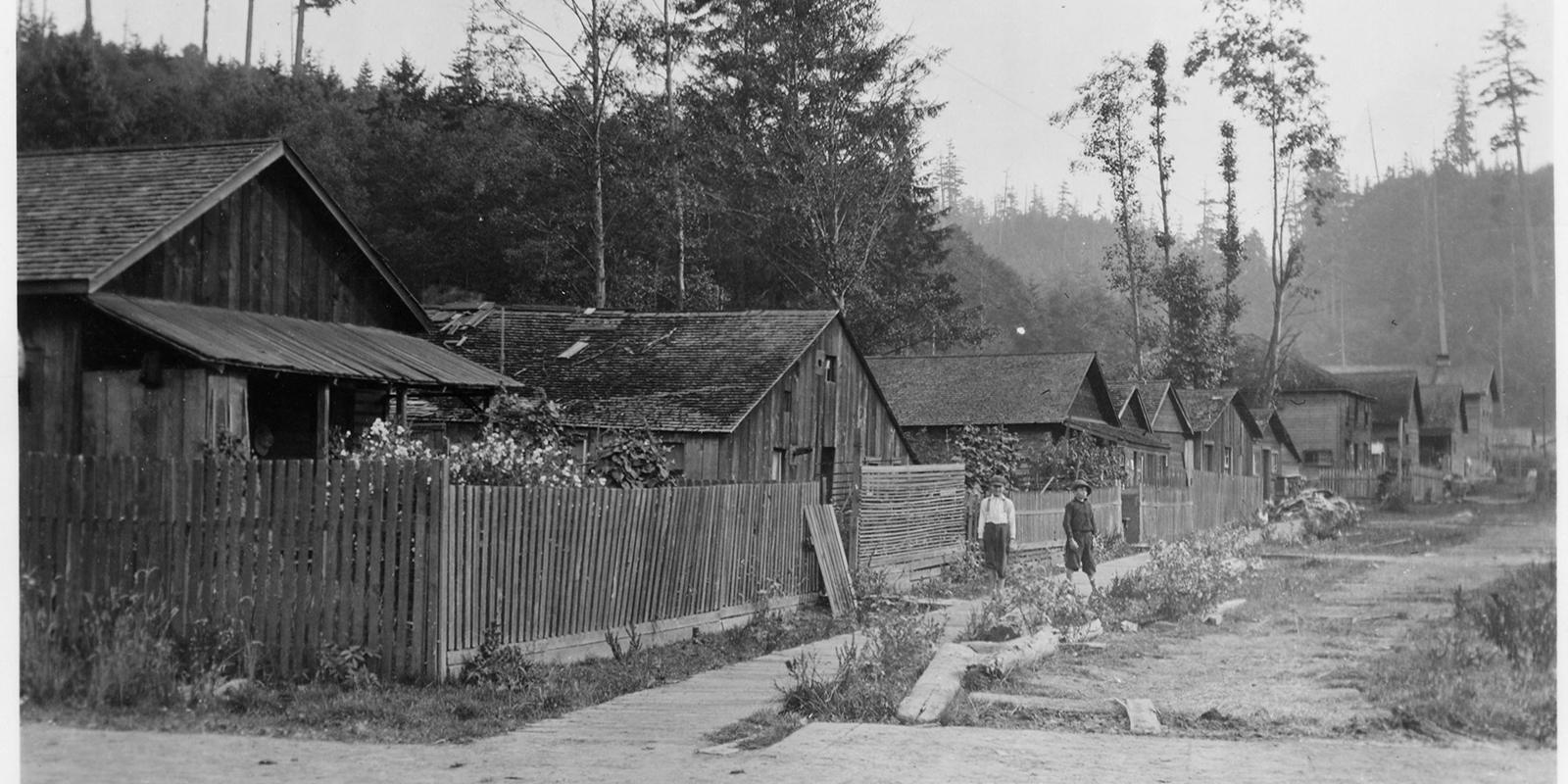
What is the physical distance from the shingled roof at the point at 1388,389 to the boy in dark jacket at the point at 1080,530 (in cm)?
410

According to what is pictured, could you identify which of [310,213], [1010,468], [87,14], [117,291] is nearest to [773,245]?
[1010,468]

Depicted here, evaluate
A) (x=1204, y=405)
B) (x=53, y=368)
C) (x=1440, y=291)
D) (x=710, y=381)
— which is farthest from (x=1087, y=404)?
(x=53, y=368)

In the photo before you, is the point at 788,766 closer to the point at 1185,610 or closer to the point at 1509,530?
the point at 1509,530

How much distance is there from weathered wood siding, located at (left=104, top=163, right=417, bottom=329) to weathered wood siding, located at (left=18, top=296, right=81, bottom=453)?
85 cm

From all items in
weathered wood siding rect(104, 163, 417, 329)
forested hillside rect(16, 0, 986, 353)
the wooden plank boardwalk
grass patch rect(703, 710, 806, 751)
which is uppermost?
forested hillside rect(16, 0, 986, 353)

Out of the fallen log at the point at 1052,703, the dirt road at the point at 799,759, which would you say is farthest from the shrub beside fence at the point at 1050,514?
the dirt road at the point at 799,759

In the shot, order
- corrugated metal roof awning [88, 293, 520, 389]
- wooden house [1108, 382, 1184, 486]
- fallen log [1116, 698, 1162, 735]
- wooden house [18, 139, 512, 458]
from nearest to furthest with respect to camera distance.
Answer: fallen log [1116, 698, 1162, 735] → wooden house [18, 139, 512, 458] → corrugated metal roof awning [88, 293, 520, 389] → wooden house [1108, 382, 1184, 486]

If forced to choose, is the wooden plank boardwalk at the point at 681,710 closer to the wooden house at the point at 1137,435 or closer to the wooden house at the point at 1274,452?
the wooden house at the point at 1137,435

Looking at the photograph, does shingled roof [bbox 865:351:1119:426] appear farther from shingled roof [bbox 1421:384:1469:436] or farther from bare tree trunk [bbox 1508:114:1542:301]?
bare tree trunk [bbox 1508:114:1542:301]

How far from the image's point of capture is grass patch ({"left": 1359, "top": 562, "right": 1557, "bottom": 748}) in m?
8.61

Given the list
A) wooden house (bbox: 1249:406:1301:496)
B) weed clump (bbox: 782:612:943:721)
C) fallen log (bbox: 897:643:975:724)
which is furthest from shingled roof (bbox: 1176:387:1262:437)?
weed clump (bbox: 782:612:943:721)

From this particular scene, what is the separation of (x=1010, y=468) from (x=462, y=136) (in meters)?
18.3

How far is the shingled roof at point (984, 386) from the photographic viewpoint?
38.1 meters

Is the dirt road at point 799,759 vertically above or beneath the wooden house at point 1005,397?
beneath
